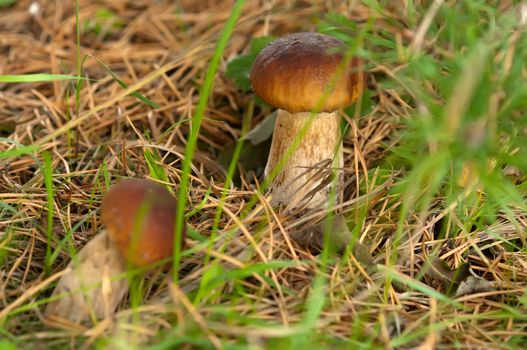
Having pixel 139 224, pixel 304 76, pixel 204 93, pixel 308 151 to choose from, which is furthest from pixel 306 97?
pixel 139 224

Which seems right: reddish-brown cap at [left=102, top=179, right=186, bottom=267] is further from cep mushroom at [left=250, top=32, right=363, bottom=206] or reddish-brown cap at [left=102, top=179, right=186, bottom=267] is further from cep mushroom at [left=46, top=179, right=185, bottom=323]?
cep mushroom at [left=250, top=32, right=363, bottom=206]

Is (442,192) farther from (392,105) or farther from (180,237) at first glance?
(180,237)

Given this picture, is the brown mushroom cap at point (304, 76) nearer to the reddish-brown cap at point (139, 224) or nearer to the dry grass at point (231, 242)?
the dry grass at point (231, 242)

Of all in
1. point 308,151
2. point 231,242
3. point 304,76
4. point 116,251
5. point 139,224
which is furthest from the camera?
point 308,151

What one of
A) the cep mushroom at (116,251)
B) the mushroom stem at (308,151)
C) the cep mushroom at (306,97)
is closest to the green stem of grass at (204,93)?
the cep mushroom at (116,251)

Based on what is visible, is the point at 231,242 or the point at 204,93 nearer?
the point at 204,93

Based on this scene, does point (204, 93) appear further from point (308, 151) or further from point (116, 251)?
point (308, 151)
